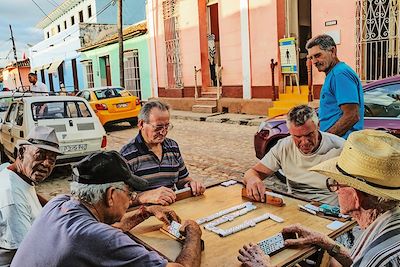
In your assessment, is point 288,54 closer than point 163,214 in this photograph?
No

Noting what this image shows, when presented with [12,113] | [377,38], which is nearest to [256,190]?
[12,113]

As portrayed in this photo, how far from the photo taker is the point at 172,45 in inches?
648

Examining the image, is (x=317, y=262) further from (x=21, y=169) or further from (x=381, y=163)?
(x=21, y=169)

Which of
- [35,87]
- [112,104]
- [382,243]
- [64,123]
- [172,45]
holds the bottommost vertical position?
[382,243]

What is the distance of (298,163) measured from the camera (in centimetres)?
319

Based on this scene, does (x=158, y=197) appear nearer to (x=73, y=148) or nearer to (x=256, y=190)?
(x=256, y=190)

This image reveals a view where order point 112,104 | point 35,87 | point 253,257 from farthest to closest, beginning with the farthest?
point 112,104 < point 35,87 < point 253,257

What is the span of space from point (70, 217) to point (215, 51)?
1421 centimetres

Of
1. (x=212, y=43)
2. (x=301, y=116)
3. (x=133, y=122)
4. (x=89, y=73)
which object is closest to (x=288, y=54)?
(x=212, y=43)

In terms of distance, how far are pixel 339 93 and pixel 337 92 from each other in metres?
0.02

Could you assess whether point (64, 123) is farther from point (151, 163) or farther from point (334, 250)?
point (334, 250)

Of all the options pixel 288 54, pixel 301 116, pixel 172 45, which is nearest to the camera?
pixel 301 116

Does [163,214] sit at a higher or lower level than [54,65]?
lower

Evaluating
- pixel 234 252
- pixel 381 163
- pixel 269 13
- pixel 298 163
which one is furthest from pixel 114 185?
pixel 269 13
